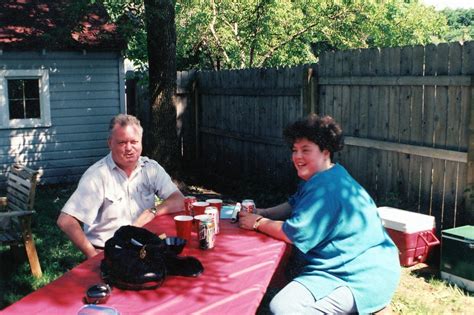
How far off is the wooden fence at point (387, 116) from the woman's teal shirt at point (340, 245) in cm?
300

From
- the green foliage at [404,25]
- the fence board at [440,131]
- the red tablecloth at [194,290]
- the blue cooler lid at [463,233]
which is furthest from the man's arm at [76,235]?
the green foliage at [404,25]

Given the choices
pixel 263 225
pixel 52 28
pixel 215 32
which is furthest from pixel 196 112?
pixel 263 225

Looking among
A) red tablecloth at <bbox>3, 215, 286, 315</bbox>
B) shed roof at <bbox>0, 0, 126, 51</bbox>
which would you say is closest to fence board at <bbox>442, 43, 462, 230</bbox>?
red tablecloth at <bbox>3, 215, 286, 315</bbox>

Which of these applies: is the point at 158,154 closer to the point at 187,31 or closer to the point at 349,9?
the point at 187,31

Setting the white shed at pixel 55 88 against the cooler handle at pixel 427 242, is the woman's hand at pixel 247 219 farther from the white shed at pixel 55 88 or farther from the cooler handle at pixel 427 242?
the white shed at pixel 55 88

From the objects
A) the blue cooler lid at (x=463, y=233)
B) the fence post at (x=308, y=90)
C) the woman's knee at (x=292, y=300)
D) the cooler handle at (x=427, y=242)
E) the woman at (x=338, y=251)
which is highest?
the fence post at (x=308, y=90)

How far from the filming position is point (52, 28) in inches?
427

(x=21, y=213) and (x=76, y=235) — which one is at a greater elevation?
(x=76, y=235)

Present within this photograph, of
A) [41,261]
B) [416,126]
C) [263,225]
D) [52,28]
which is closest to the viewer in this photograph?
[263,225]

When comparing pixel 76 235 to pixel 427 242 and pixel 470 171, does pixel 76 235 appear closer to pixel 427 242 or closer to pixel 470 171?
pixel 427 242

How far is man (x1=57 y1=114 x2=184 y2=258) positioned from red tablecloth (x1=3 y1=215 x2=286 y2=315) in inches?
29.4

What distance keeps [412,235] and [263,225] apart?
8.58 ft

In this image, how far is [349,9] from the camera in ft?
53.6

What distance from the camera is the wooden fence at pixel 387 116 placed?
5781 mm
